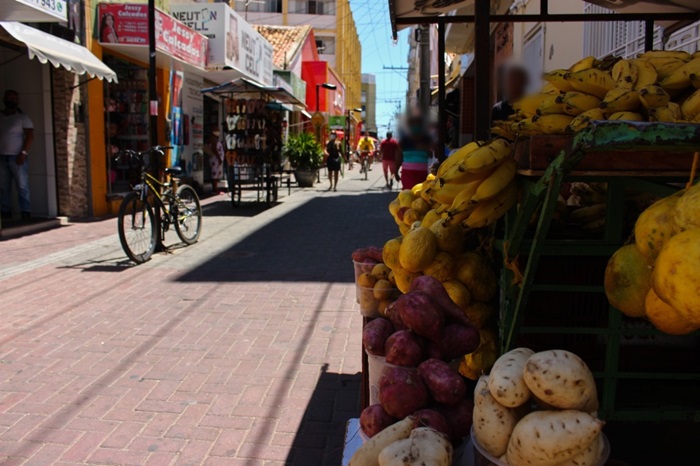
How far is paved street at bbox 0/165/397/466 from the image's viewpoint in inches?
131

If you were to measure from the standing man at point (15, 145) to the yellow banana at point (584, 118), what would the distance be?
1018 cm

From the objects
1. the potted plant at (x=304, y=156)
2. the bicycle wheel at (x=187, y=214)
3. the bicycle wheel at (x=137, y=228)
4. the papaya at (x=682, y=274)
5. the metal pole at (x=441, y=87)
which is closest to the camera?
the papaya at (x=682, y=274)

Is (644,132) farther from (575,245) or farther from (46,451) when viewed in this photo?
(46,451)

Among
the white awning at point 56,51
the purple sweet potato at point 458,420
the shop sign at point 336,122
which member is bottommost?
the purple sweet potato at point 458,420

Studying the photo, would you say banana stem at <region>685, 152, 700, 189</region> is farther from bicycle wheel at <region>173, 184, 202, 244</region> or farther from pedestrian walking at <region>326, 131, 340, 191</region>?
pedestrian walking at <region>326, 131, 340, 191</region>

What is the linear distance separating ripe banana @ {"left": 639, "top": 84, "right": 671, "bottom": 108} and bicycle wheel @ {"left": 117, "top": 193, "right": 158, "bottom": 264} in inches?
248

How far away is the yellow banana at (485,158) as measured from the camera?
233cm

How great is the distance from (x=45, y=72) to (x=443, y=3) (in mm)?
8981

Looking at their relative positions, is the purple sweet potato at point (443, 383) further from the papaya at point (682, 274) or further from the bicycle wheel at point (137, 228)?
the bicycle wheel at point (137, 228)

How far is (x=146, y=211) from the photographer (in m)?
7.89

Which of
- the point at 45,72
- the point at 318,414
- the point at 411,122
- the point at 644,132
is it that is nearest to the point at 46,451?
the point at 318,414

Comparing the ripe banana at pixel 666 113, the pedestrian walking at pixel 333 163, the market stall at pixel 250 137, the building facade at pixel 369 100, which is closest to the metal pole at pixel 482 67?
the ripe banana at pixel 666 113

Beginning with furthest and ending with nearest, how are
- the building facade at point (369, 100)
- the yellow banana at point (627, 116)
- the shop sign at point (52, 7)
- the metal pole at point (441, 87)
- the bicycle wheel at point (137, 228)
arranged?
the building facade at point (369, 100) < the shop sign at point (52, 7) < the bicycle wheel at point (137, 228) < the metal pole at point (441, 87) < the yellow banana at point (627, 116)

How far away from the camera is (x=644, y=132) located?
4.87ft
